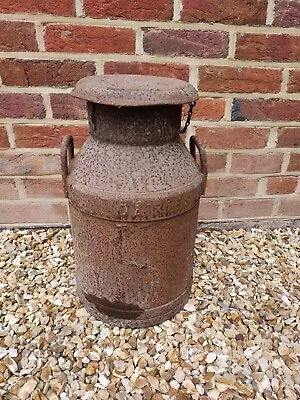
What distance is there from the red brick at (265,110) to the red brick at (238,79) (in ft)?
0.17

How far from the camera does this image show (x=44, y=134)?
1.63 meters

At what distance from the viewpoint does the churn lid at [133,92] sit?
1023 mm

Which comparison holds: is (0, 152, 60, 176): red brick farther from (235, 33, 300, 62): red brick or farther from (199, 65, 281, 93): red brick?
(235, 33, 300, 62): red brick

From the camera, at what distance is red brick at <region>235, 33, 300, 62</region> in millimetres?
1521

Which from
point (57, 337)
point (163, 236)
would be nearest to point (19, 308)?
point (57, 337)

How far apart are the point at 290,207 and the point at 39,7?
4.86 feet

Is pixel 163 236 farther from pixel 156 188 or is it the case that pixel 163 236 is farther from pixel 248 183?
pixel 248 183

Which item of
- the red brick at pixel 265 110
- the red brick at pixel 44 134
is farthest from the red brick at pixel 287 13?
the red brick at pixel 44 134

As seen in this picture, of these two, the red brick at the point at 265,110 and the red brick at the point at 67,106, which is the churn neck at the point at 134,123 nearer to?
the red brick at the point at 67,106

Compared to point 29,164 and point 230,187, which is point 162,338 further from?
point 29,164

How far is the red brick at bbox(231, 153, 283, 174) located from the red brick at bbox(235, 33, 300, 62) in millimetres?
434

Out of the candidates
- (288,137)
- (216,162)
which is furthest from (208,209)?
(288,137)

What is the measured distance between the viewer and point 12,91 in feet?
5.03

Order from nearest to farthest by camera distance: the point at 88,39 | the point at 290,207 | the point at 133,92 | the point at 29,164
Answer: the point at 133,92 < the point at 88,39 < the point at 29,164 < the point at 290,207
